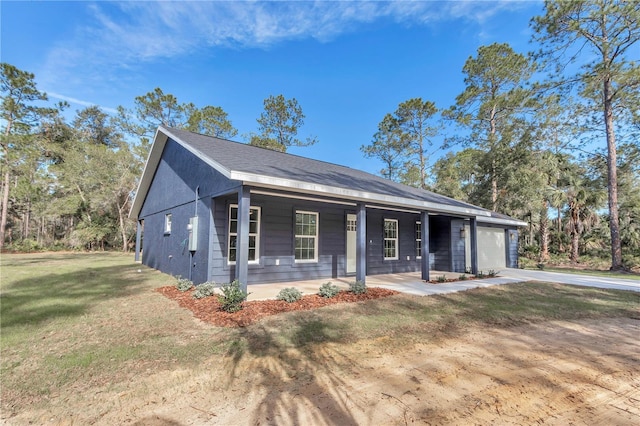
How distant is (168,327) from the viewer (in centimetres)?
431

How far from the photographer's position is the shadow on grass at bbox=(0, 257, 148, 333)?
194 inches

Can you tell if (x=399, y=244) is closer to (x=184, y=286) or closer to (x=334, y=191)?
(x=334, y=191)

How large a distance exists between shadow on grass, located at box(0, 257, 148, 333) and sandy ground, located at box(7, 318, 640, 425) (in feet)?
11.4

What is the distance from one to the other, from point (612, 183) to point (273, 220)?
15966 mm

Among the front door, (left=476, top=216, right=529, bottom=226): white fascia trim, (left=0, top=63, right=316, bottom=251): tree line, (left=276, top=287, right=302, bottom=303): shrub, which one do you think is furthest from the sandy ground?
(left=0, top=63, right=316, bottom=251): tree line

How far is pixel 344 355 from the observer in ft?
11.0

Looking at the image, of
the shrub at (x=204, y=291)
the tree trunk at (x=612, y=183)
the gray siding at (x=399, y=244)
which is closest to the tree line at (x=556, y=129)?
the tree trunk at (x=612, y=183)

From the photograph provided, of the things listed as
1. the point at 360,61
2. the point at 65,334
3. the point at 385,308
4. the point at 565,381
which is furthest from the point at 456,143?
the point at 65,334

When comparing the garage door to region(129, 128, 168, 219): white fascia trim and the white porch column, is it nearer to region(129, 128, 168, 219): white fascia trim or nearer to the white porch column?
the white porch column

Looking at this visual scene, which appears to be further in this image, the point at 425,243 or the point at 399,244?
the point at 399,244

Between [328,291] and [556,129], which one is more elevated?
[556,129]

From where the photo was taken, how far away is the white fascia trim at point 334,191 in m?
5.37

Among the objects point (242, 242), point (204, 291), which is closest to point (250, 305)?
point (242, 242)

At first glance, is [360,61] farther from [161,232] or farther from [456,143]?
[161,232]
